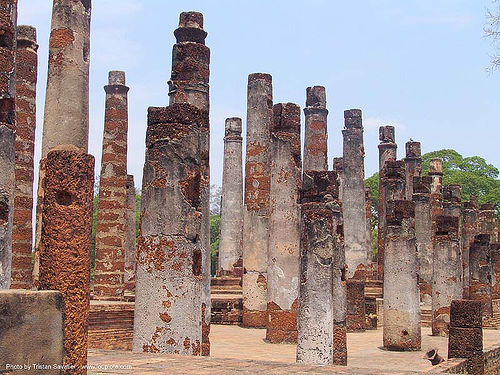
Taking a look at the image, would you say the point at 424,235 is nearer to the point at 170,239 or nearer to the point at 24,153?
the point at 24,153

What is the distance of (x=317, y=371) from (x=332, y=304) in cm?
303

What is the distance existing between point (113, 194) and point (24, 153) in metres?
5.67

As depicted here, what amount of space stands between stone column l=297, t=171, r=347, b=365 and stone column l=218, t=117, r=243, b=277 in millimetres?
13277

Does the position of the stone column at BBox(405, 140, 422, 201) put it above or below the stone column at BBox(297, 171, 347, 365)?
above

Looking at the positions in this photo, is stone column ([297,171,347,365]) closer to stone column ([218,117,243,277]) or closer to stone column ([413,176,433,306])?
stone column ([413,176,433,306])

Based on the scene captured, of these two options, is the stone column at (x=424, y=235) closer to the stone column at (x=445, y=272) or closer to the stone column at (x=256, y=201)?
the stone column at (x=445, y=272)

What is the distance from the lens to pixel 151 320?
7574 mm

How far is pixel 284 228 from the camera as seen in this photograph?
13406 mm

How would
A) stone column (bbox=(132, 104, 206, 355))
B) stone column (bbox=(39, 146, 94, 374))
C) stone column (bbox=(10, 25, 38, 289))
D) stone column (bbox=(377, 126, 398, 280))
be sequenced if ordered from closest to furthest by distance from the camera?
stone column (bbox=(39, 146, 94, 374)), stone column (bbox=(132, 104, 206, 355)), stone column (bbox=(10, 25, 38, 289)), stone column (bbox=(377, 126, 398, 280))

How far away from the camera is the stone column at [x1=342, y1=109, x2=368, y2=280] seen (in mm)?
22797

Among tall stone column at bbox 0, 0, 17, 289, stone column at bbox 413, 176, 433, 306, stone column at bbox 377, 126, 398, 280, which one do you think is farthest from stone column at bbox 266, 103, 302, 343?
stone column at bbox 377, 126, 398, 280

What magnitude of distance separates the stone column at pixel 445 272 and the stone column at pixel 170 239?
9.55 metres

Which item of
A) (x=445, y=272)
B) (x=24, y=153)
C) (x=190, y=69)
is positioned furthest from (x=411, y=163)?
(x=190, y=69)

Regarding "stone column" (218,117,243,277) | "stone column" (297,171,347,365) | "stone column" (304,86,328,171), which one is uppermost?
"stone column" (304,86,328,171)
